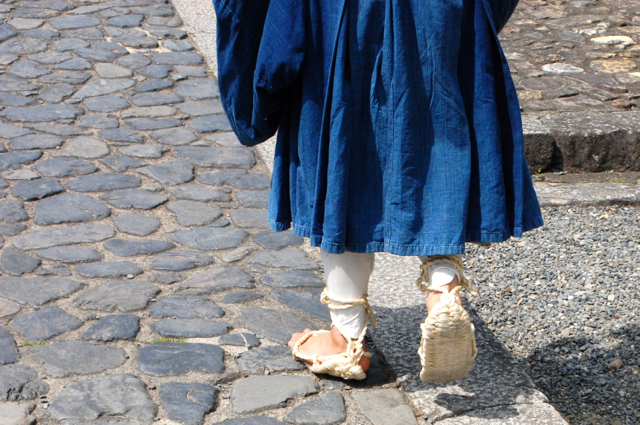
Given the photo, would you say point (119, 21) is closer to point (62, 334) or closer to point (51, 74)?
point (51, 74)

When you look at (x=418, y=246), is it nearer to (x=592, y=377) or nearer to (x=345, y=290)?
(x=345, y=290)

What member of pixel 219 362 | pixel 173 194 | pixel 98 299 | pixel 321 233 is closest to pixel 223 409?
pixel 219 362

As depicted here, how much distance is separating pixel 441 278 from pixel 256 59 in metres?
0.79

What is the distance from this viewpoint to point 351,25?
A: 6.42 ft

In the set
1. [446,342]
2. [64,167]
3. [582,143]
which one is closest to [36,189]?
[64,167]

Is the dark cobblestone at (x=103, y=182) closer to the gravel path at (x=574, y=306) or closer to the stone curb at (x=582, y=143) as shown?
the gravel path at (x=574, y=306)

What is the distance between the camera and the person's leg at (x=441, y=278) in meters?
2.09

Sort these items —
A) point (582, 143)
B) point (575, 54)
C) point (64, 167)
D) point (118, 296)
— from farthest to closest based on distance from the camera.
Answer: point (575, 54) → point (582, 143) → point (64, 167) → point (118, 296)

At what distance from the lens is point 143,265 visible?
3074 millimetres

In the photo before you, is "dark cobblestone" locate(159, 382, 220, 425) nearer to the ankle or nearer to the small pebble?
the ankle

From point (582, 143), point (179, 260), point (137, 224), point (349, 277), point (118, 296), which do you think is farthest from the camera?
point (582, 143)

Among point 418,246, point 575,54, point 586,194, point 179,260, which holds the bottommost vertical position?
point 586,194

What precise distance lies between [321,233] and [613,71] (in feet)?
13.4

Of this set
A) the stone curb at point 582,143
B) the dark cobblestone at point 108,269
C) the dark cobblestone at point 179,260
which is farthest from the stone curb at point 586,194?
the dark cobblestone at point 108,269
